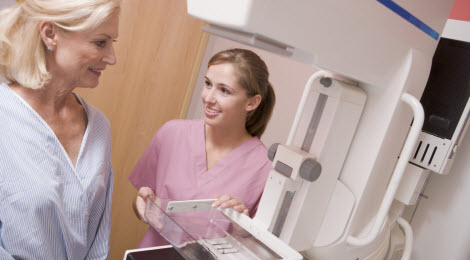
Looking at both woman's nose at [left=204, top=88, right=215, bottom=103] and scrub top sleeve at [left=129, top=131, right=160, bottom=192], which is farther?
scrub top sleeve at [left=129, top=131, right=160, bottom=192]

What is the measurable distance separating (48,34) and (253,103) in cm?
74

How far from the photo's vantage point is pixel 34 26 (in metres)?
1.09

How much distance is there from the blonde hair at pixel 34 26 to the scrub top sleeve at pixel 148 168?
1.82ft

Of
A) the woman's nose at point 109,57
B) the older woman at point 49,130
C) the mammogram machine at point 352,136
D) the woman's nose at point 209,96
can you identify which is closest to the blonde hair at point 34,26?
the older woman at point 49,130

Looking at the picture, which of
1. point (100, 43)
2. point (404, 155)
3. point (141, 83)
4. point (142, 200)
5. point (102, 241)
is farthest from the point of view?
point (141, 83)

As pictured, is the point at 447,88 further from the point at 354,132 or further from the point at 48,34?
the point at 48,34

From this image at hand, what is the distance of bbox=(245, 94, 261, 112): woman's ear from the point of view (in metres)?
1.51

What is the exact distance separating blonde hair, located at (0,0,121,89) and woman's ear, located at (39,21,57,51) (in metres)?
0.01

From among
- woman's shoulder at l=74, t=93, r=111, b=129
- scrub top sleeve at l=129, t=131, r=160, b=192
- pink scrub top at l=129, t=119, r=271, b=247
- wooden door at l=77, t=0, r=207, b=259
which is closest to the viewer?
woman's shoulder at l=74, t=93, r=111, b=129

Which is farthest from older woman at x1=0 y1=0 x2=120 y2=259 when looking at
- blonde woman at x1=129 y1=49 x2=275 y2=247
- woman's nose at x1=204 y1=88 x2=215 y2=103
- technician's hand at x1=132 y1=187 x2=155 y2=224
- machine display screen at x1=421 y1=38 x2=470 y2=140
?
machine display screen at x1=421 y1=38 x2=470 y2=140

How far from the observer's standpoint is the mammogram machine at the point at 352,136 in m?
0.81

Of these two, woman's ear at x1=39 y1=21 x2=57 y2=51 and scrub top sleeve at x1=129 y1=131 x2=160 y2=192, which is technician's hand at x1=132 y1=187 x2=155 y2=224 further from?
woman's ear at x1=39 y1=21 x2=57 y2=51

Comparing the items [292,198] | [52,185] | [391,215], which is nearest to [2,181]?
[52,185]

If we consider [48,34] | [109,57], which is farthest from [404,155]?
[48,34]
